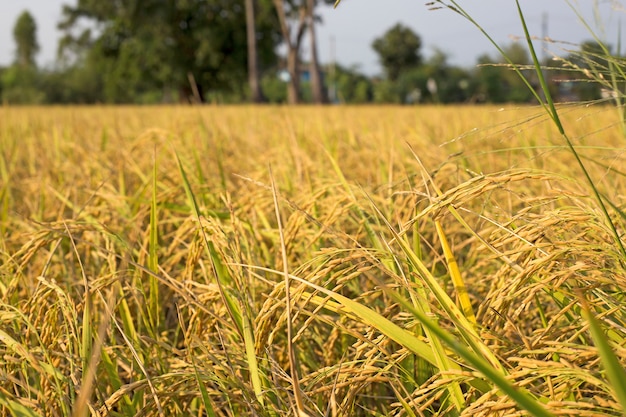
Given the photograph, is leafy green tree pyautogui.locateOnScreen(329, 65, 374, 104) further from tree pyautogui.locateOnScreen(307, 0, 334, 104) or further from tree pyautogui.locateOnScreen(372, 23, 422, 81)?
tree pyautogui.locateOnScreen(307, 0, 334, 104)

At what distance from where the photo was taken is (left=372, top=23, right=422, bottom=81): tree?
143ft

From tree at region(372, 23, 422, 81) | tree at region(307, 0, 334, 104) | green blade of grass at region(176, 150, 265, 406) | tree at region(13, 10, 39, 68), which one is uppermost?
tree at region(13, 10, 39, 68)

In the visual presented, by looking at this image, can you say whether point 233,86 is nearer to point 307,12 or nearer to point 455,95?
point 307,12

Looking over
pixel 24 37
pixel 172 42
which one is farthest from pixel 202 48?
pixel 24 37

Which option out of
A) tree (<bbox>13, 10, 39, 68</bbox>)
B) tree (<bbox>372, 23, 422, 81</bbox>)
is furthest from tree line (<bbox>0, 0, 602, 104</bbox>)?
tree (<bbox>13, 10, 39, 68</bbox>)

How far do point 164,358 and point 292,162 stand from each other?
1030 mm

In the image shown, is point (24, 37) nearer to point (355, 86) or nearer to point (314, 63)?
point (355, 86)

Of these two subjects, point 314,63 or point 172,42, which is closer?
point 314,63

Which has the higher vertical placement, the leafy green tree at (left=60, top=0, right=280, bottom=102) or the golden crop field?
the leafy green tree at (left=60, top=0, right=280, bottom=102)

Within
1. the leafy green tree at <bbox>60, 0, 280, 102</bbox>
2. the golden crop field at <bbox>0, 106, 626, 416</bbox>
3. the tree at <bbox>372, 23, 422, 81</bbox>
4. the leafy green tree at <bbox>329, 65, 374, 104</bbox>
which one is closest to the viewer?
the golden crop field at <bbox>0, 106, 626, 416</bbox>

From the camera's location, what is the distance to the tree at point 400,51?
43594 mm

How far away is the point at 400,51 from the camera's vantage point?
1716 inches

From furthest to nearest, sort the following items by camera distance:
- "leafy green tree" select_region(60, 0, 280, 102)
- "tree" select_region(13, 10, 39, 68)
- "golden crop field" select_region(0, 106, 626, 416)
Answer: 1. "tree" select_region(13, 10, 39, 68)
2. "leafy green tree" select_region(60, 0, 280, 102)
3. "golden crop field" select_region(0, 106, 626, 416)

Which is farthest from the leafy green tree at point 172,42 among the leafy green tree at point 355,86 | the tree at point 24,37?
the tree at point 24,37
